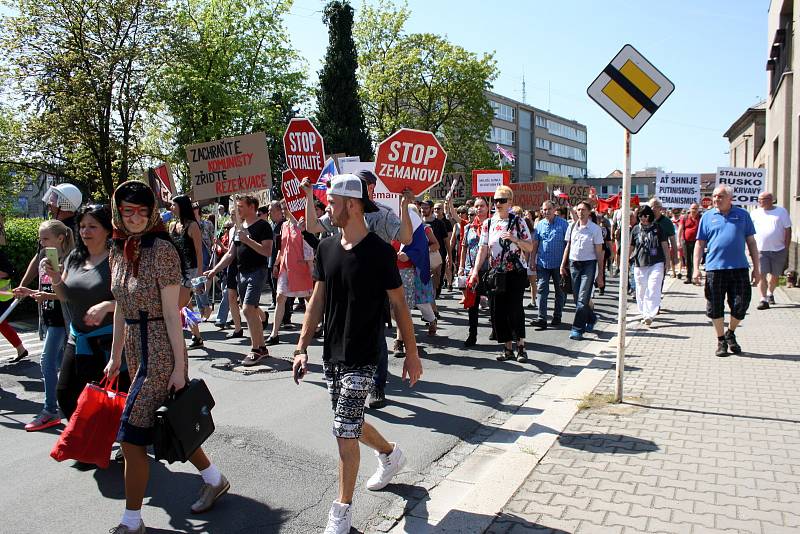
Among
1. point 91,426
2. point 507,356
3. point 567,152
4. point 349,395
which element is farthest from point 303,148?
point 567,152

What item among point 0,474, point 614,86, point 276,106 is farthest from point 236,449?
point 276,106

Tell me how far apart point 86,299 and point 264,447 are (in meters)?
1.70

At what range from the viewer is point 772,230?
12086mm

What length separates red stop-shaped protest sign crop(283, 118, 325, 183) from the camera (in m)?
8.66

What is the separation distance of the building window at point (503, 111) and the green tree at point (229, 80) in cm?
5517

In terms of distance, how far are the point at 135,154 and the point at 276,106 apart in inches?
445

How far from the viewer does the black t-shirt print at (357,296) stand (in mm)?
3691

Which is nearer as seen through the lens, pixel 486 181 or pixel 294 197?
pixel 294 197

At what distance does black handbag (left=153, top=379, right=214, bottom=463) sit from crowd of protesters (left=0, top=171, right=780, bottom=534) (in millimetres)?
84

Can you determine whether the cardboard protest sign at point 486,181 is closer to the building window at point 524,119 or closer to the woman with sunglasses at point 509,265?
the woman with sunglasses at point 509,265

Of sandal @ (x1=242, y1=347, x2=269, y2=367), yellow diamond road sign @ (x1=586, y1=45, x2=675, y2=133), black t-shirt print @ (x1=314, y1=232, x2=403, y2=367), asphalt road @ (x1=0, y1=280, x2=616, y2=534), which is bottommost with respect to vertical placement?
asphalt road @ (x1=0, y1=280, x2=616, y2=534)

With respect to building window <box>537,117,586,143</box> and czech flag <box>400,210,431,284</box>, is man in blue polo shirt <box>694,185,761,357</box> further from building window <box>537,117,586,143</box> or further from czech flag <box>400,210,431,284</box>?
building window <box>537,117,586,143</box>

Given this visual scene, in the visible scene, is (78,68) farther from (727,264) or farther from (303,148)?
(727,264)

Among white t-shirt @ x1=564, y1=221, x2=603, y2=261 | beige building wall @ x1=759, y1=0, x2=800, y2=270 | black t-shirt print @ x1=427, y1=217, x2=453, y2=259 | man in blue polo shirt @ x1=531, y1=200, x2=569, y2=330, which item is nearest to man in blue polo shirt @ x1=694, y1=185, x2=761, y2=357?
white t-shirt @ x1=564, y1=221, x2=603, y2=261
